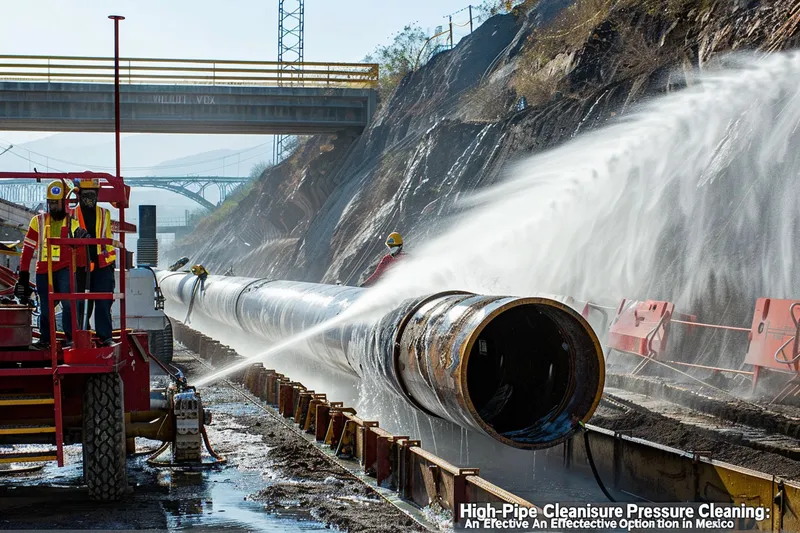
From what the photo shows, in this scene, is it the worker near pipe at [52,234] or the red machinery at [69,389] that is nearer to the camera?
the red machinery at [69,389]

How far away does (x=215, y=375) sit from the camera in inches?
693

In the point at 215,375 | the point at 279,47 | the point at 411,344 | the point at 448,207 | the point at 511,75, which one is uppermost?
the point at 279,47

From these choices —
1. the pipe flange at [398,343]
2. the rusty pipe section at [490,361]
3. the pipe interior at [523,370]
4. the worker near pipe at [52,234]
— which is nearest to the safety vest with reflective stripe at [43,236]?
the worker near pipe at [52,234]

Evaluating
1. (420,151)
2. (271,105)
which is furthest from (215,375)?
(271,105)

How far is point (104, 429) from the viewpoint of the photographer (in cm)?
809

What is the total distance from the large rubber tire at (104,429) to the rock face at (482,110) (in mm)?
16085

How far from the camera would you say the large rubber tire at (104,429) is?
809 centimetres

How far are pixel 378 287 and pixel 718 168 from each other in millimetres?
8533

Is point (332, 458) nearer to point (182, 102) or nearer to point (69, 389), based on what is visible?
point (69, 389)

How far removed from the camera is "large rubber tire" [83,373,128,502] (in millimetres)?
8086

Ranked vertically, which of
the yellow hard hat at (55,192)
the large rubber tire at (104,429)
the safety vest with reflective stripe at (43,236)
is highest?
the yellow hard hat at (55,192)

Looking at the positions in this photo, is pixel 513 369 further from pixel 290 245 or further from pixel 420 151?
pixel 290 245

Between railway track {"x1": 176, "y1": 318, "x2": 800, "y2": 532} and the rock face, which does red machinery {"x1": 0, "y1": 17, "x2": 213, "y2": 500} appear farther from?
the rock face

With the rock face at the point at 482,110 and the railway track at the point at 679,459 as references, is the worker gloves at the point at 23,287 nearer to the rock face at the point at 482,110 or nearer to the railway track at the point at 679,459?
the railway track at the point at 679,459
